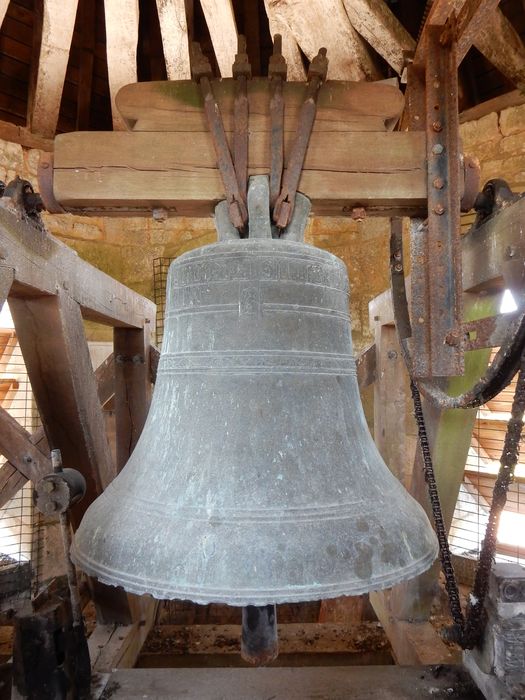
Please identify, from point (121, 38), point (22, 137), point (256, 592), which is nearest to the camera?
point (256, 592)

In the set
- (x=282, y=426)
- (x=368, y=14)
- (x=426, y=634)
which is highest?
(x=368, y=14)

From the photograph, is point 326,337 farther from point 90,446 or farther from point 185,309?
point 90,446

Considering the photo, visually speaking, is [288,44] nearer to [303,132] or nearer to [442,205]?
[303,132]

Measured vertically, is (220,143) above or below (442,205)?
above

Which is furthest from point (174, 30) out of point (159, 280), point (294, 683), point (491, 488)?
point (491, 488)

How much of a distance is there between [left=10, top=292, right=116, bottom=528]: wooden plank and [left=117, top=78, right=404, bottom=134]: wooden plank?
0.65 m

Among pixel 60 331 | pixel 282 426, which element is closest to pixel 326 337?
pixel 282 426

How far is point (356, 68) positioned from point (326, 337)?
1339 millimetres

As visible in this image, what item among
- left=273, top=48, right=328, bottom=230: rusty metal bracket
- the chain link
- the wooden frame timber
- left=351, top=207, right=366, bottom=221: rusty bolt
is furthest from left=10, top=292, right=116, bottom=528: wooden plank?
the chain link

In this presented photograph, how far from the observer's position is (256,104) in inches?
53.1

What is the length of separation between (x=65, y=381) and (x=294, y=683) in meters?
1.18

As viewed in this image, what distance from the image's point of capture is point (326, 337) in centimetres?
119

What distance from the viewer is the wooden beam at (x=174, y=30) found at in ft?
8.59

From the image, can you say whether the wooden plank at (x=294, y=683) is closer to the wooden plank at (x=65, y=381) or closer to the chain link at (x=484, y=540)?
the chain link at (x=484, y=540)
